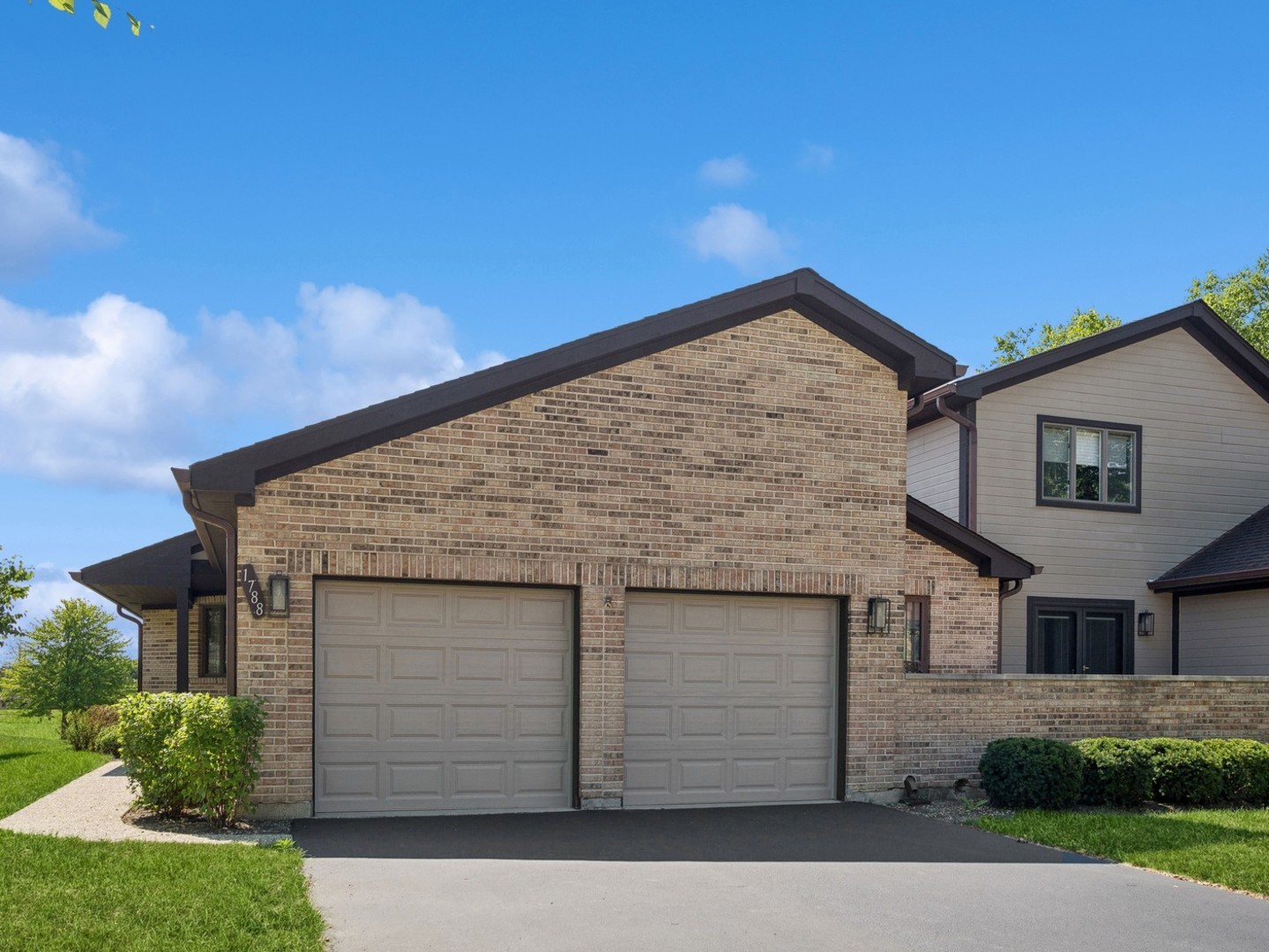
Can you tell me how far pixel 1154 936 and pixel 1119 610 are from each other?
12.6 m

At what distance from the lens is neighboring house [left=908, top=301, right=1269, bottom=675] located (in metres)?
18.9

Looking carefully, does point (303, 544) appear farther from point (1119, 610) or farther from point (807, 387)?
point (1119, 610)

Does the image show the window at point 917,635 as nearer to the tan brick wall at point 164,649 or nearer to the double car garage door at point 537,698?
the double car garage door at point 537,698

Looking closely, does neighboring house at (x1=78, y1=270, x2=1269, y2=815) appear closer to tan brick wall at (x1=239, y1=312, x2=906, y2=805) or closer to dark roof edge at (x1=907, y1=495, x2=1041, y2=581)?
tan brick wall at (x1=239, y1=312, x2=906, y2=805)

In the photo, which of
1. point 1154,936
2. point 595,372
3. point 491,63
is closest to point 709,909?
point 1154,936

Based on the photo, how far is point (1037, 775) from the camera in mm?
13047

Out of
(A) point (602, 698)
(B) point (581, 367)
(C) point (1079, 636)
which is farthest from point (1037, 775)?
(C) point (1079, 636)

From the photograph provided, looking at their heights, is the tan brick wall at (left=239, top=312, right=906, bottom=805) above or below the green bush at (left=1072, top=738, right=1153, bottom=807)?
above

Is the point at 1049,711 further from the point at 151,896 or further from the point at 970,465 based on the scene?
the point at 151,896

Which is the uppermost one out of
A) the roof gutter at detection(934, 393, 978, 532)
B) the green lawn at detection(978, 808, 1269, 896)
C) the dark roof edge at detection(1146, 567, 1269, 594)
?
the roof gutter at detection(934, 393, 978, 532)

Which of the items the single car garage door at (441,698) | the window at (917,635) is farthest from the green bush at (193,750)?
the window at (917,635)

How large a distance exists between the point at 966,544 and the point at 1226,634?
5.66 metres

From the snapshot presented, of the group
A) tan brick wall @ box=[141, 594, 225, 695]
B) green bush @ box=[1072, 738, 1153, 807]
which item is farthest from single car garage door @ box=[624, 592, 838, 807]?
tan brick wall @ box=[141, 594, 225, 695]

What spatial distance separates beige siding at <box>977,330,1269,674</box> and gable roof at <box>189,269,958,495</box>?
549 cm
